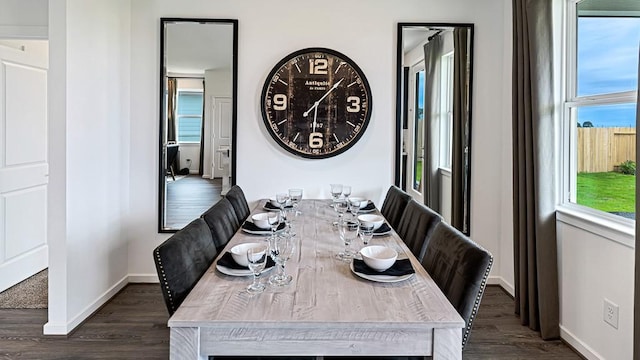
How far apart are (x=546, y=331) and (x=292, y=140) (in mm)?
2345

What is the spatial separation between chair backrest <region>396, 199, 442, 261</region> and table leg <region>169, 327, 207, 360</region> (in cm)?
132

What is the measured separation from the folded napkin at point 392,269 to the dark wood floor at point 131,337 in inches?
44.5

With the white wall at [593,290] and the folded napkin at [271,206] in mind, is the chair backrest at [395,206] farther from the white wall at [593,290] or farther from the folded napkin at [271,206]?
the white wall at [593,290]

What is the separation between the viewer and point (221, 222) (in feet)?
8.45

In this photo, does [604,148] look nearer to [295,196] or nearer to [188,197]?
[295,196]

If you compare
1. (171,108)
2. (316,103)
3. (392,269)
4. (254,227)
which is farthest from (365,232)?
(171,108)

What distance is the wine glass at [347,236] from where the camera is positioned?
219cm

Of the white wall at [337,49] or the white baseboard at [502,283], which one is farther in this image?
the white wall at [337,49]

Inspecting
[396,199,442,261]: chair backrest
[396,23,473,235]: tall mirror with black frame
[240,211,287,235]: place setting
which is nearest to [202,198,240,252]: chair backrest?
[240,211,287,235]: place setting

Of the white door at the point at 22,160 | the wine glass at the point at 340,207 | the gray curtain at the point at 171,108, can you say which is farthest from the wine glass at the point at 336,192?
the white door at the point at 22,160

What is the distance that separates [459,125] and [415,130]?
0.38 meters

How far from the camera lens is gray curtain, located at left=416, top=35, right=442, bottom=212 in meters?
3.96

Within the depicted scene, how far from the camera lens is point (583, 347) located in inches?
107

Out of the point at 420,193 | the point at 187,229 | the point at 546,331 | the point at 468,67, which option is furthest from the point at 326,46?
the point at 546,331
